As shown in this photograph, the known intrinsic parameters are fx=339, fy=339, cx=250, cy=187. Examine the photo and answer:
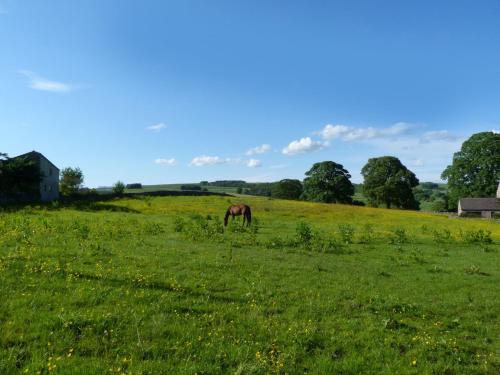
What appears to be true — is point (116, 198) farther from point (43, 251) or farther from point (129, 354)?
point (129, 354)

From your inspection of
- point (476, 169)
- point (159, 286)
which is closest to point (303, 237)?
point (159, 286)

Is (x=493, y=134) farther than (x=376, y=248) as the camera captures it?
Yes

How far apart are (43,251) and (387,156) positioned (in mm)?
75702

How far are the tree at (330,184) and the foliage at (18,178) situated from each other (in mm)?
56795

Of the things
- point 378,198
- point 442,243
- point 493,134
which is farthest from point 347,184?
point 442,243

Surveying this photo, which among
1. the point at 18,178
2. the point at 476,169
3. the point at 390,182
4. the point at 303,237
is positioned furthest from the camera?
the point at 390,182

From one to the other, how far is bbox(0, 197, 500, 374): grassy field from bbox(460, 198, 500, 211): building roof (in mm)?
57203

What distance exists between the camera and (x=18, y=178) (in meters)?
47.4

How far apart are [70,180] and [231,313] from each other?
3358 inches

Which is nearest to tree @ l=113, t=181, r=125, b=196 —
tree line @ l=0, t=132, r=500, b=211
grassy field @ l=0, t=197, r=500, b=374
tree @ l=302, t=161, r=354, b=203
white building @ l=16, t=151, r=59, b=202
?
tree line @ l=0, t=132, r=500, b=211

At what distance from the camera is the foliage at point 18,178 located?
46.2m

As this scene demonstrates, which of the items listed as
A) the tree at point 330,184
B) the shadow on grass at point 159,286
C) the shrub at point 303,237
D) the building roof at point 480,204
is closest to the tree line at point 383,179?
the tree at point 330,184

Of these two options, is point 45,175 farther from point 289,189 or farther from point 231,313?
point 289,189

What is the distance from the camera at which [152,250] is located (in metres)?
14.5
